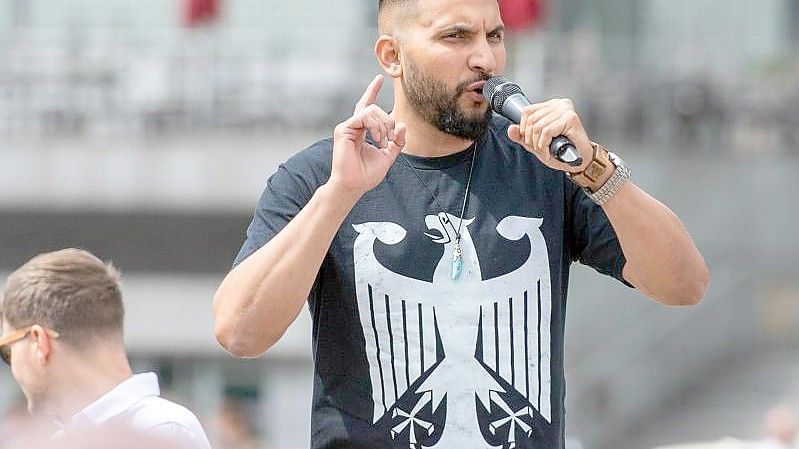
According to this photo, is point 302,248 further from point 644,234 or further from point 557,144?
point 644,234

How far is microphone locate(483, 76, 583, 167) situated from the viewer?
342 cm

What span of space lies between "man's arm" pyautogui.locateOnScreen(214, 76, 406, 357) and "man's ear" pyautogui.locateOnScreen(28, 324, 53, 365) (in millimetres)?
516

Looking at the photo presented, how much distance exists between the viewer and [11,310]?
3951mm

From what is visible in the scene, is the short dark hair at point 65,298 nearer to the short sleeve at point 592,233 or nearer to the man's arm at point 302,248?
the man's arm at point 302,248

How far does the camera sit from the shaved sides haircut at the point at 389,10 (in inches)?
151

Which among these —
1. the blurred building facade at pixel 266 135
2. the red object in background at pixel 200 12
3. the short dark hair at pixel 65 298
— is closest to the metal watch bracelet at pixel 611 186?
the short dark hair at pixel 65 298

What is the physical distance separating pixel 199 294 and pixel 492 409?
52.7ft

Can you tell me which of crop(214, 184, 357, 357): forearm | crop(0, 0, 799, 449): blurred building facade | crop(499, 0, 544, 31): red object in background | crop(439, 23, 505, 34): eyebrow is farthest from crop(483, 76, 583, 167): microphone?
crop(0, 0, 799, 449): blurred building facade

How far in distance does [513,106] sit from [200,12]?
15.5 metres

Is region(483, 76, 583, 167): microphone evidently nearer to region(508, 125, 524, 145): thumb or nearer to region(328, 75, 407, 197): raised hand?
region(508, 125, 524, 145): thumb

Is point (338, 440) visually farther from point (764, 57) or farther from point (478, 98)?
point (764, 57)

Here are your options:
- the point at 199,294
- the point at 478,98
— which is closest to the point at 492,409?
the point at 478,98

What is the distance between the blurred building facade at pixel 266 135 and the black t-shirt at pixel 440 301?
1372 centimetres

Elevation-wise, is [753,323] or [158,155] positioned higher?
[158,155]
